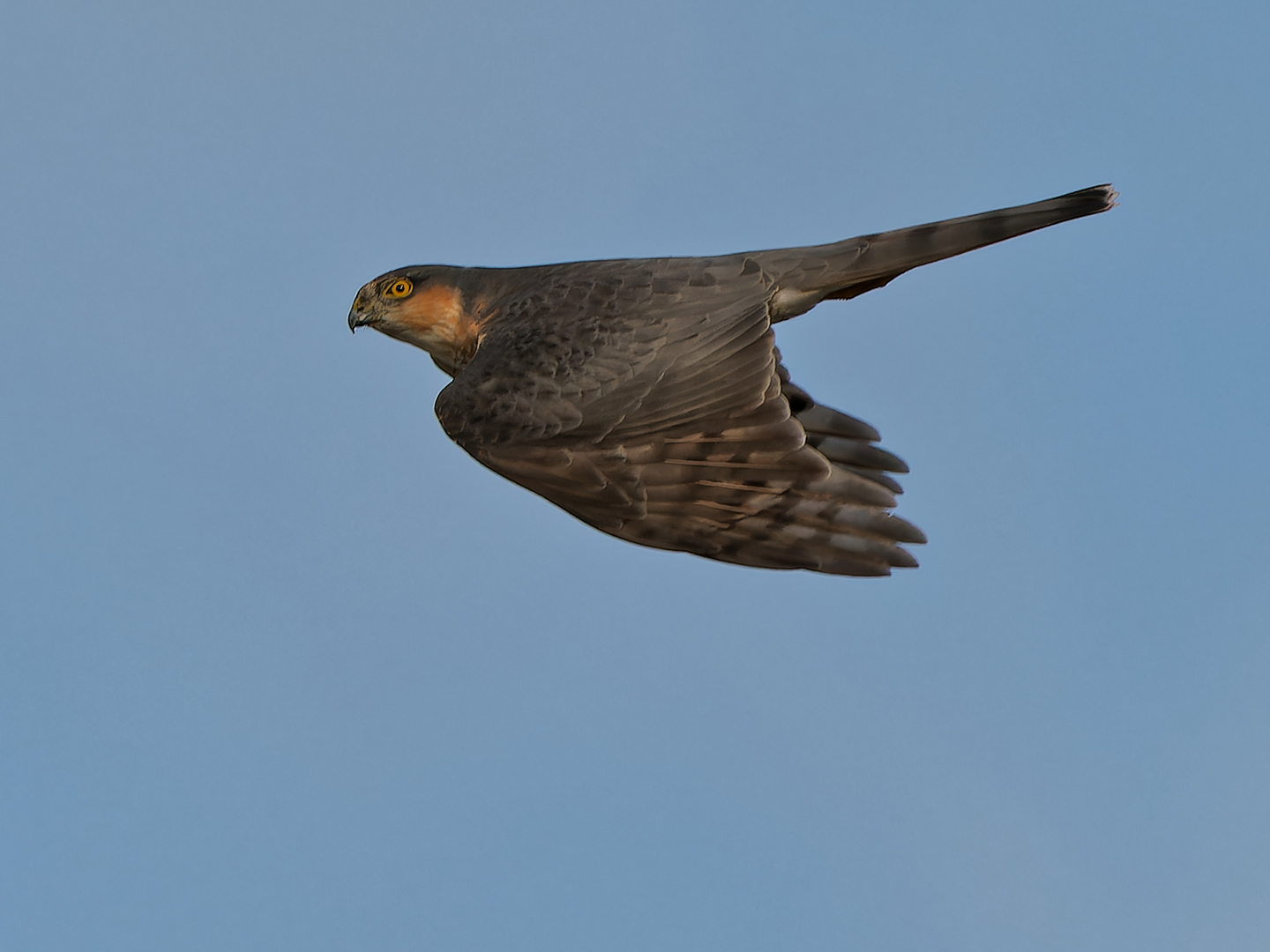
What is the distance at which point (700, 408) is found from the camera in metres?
6.98

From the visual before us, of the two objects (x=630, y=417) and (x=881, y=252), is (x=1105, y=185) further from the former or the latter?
(x=630, y=417)

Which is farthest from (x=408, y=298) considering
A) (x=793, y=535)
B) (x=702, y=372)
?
(x=793, y=535)

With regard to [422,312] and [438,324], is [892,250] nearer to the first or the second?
[438,324]

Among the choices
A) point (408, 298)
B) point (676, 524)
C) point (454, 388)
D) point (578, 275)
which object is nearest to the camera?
point (676, 524)

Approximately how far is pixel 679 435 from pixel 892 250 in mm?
1830

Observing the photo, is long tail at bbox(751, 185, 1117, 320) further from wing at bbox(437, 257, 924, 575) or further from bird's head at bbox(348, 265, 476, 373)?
bird's head at bbox(348, 265, 476, 373)

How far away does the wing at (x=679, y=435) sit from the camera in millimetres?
6938

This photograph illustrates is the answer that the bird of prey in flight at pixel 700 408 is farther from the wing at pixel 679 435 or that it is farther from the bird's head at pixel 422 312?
the bird's head at pixel 422 312

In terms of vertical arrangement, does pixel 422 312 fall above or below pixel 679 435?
above

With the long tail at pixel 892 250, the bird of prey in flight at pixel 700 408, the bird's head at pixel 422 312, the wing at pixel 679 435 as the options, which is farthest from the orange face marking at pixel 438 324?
the long tail at pixel 892 250

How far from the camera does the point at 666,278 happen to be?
7750 millimetres

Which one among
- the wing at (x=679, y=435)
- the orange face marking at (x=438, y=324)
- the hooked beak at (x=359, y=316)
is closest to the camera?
the wing at (x=679, y=435)

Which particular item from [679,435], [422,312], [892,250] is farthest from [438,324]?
[892,250]

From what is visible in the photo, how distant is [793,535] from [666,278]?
5.69 feet
